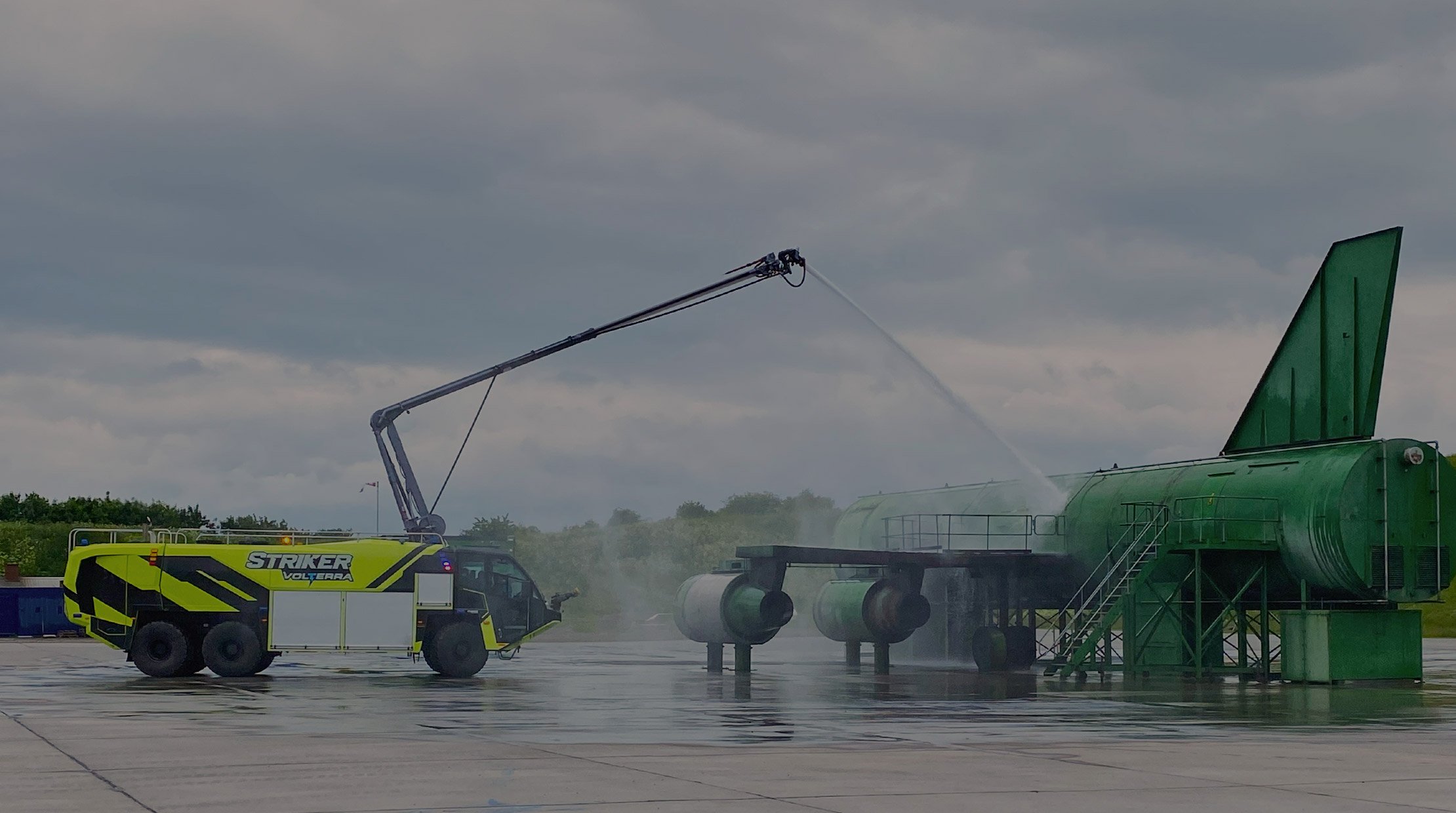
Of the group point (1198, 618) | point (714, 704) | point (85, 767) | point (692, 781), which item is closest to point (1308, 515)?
point (1198, 618)

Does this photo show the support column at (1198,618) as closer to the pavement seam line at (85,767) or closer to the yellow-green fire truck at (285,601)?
the yellow-green fire truck at (285,601)

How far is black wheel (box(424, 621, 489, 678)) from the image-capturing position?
3903 cm

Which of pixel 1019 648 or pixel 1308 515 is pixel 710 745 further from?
pixel 1019 648

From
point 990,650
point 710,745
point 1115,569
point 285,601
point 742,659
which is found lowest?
point 742,659

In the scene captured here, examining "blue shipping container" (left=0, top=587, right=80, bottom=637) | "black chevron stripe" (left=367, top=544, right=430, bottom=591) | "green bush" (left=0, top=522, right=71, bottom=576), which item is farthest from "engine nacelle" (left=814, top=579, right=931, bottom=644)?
"green bush" (left=0, top=522, right=71, bottom=576)

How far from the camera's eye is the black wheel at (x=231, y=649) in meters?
38.0

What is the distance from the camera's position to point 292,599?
3856cm

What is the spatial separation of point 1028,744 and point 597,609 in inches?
3409

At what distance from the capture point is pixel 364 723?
24.8m

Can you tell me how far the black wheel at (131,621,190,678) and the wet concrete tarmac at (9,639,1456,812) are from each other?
0.69 metres

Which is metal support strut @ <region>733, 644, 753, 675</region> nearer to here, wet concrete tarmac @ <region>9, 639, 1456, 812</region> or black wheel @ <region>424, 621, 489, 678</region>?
wet concrete tarmac @ <region>9, 639, 1456, 812</region>

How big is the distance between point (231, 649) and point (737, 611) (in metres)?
12.9

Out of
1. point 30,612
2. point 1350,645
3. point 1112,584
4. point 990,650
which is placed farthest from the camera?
point 30,612

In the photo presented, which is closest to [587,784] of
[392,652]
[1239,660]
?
[392,652]
